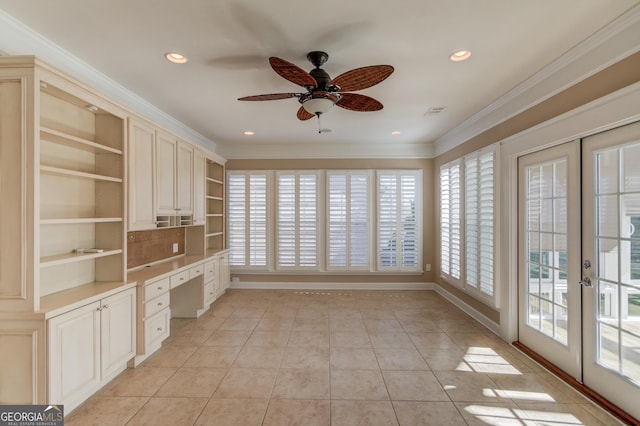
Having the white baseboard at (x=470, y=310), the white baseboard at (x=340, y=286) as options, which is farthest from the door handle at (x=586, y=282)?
the white baseboard at (x=340, y=286)

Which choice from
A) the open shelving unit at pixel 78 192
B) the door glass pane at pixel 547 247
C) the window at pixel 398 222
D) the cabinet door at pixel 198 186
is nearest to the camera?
the open shelving unit at pixel 78 192

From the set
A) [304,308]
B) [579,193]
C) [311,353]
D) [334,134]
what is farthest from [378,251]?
[579,193]

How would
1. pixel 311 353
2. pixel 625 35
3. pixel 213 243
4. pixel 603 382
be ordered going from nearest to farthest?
pixel 625 35 < pixel 603 382 < pixel 311 353 < pixel 213 243

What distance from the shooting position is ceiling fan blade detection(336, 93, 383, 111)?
2.49 meters

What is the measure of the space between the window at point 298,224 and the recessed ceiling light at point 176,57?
10.2 ft

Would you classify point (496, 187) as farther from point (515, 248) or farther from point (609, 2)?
point (609, 2)

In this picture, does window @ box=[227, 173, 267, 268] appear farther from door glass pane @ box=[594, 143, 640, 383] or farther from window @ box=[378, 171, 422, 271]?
door glass pane @ box=[594, 143, 640, 383]

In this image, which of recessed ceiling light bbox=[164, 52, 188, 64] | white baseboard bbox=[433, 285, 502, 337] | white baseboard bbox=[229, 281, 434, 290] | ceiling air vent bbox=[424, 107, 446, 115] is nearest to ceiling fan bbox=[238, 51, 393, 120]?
recessed ceiling light bbox=[164, 52, 188, 64]

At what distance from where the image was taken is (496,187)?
3420mm

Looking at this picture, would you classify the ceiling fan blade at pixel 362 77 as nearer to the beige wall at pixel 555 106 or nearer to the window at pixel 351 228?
the beige wall at pixel 555 106

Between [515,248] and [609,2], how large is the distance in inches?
88.5

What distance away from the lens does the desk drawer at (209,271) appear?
4258 millimetres

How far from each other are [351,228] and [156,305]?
136 inches

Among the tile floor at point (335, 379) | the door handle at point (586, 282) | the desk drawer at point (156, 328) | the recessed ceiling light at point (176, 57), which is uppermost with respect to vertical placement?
the recessed ceiling light at point (176, 57)
